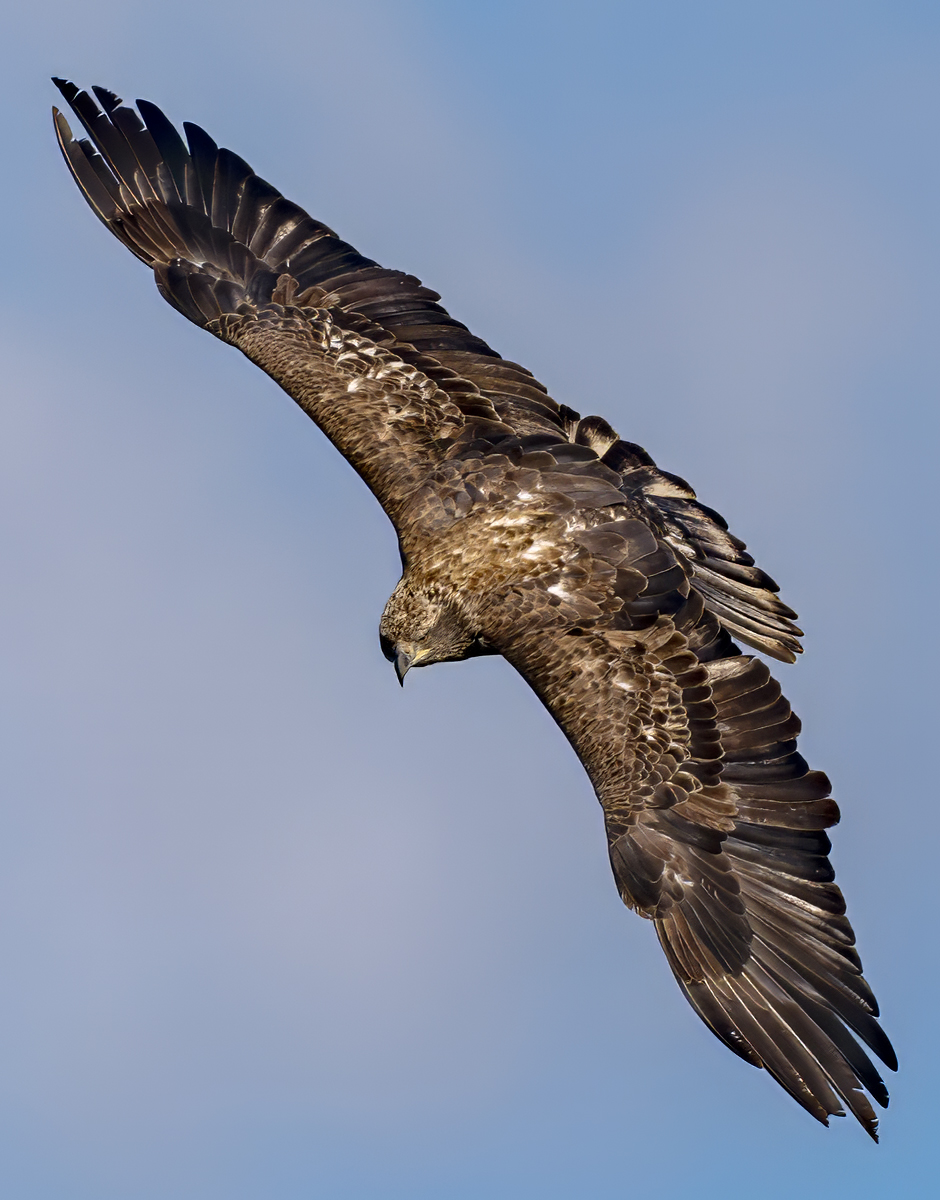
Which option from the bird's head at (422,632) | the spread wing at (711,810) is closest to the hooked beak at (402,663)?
the bird's head at (422,632)

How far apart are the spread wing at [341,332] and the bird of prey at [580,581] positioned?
2 centimetres

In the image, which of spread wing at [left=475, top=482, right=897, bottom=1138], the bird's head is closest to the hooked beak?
the bird's head

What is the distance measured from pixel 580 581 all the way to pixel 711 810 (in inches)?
63.0

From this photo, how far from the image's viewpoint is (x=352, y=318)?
13.8 meters

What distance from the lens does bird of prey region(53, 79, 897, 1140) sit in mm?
10906

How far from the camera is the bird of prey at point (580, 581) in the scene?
35.8 ft

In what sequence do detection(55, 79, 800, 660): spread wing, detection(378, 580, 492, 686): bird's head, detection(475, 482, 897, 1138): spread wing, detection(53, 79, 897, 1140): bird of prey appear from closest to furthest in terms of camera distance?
detection(475, 482, 897, 1138): spread wing
detection(53, 79, 897, 1140): bird of prey
detection(378, 580, 492, 686): bird's head
detection(55, 79, 800, 660): spread wing

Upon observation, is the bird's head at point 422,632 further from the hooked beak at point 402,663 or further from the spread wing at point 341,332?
the spread wing at point 341,332

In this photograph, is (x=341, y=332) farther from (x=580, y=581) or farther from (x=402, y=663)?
(x=580, y=581)

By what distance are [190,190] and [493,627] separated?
4.69 meters

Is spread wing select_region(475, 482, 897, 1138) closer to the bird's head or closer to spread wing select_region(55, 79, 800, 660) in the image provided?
the bird's head

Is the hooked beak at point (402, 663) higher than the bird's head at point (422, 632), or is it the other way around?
the bird's head at point (422, 632)

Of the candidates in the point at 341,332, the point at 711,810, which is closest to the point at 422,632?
the point at 711,810

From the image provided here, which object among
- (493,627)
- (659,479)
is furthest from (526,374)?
(493,627)
